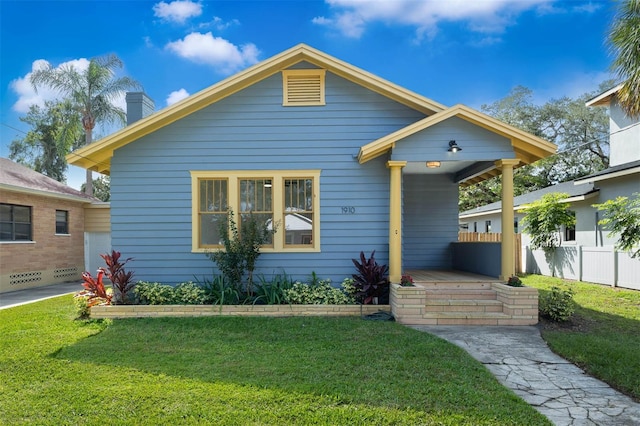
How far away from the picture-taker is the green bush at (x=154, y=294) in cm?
706

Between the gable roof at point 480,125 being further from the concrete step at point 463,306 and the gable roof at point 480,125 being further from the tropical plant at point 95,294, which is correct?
the tropical plant at point 95,294

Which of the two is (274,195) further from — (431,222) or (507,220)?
(507,220)

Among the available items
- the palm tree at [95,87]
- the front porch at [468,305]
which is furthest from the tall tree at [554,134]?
the palm tree at [95,87]

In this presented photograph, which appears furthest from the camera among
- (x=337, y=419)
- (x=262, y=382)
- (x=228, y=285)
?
(x=228, y=285)

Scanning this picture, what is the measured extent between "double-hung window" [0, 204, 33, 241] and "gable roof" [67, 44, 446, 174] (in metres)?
5.30

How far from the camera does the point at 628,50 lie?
22.0ft

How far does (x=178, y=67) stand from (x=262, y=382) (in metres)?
13.9

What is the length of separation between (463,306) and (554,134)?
2760cm

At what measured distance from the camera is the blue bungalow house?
7.50 metres

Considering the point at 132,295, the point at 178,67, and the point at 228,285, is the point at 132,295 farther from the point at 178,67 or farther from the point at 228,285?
the point at 178,67

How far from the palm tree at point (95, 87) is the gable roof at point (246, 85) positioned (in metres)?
11.6

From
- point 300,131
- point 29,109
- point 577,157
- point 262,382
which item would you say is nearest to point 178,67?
point 300,131

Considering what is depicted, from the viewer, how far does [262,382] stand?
→ 3729 mm

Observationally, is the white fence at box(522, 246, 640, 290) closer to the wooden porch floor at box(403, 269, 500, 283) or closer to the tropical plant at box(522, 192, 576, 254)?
the tropical plant at box(522, 192, 576, 254)
